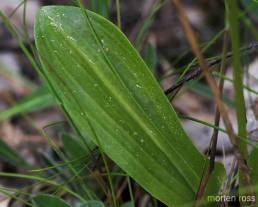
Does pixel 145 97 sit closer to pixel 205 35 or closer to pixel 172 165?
pixel 172 165

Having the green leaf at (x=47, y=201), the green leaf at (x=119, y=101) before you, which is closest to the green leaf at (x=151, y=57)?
the green leaf at (x=119, y=101)

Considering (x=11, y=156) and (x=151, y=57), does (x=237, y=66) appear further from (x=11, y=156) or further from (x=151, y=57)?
(x=11, y=156)

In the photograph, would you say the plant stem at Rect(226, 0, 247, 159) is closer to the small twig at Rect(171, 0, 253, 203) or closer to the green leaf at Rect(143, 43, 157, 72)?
the small twig at Rect(171, 0, 253, 203)

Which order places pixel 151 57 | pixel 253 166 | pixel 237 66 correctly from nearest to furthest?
pixel 237 66 → pixel 253 166 → pixel 151 57

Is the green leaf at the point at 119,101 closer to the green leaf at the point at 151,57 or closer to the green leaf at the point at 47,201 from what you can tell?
the green leaf at the point at 47,201

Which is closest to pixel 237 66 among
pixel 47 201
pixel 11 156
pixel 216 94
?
pixel 216 94

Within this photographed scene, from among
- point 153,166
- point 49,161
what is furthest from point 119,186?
point 153,166

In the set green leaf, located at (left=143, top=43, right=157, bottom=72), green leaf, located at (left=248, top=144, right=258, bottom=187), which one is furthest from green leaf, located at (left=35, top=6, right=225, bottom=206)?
green leaf, located at (left=143, top=43, right=157, bottom=72)
